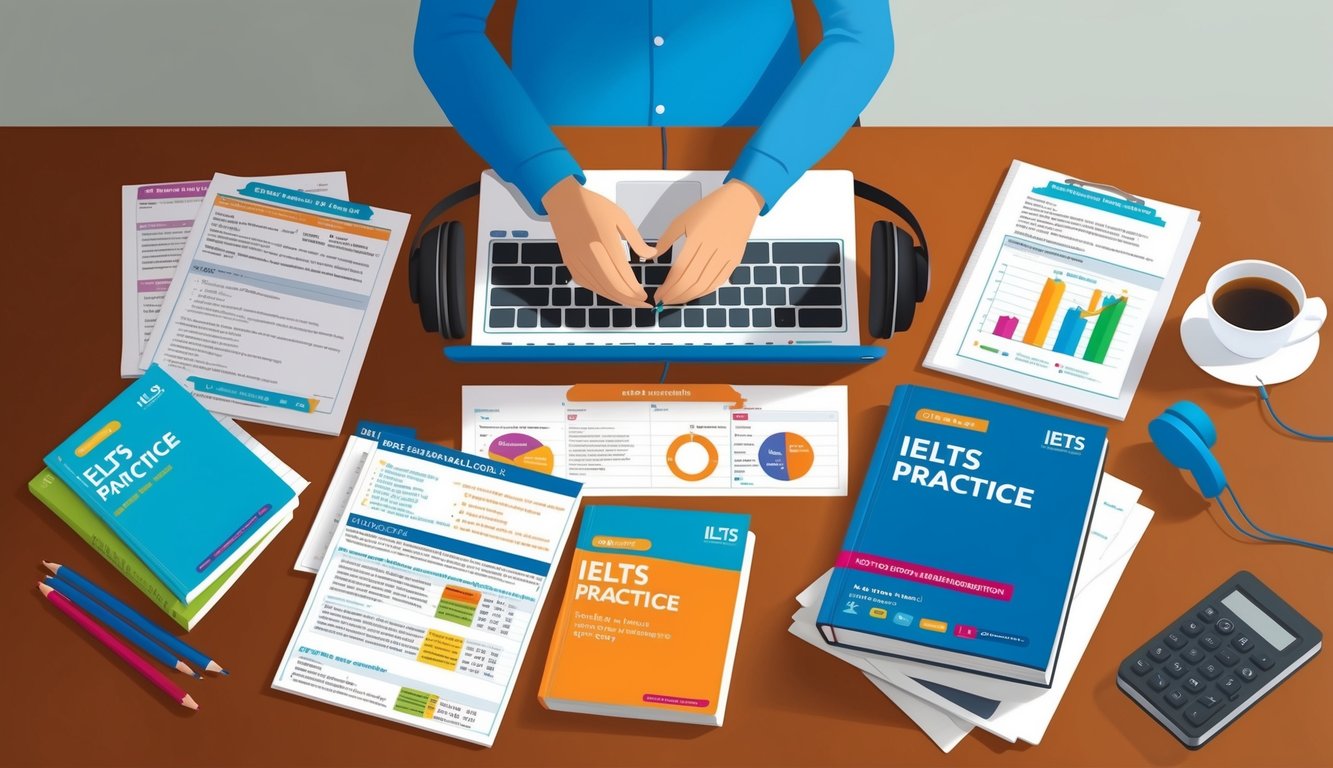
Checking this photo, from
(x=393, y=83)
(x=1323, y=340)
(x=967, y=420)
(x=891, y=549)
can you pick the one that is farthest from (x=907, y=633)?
(x=393, y=83)

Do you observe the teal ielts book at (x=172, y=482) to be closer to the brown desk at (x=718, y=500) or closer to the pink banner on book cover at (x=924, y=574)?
the brown desk at (x=718, y=500)

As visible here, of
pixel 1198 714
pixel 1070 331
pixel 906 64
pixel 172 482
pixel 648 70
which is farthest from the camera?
pixel 906 64

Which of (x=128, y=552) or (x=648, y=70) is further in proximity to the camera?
(x=648, y=70)

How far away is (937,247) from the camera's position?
4.59 feet

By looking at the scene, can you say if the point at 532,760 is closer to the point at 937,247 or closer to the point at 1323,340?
the point at 937,247

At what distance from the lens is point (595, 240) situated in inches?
50.3

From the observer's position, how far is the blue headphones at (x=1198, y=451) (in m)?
1.22

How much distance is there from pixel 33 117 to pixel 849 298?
7.61ft

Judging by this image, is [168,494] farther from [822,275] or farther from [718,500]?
[822,275]

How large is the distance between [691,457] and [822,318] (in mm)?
224

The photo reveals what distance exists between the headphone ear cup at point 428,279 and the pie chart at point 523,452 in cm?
16

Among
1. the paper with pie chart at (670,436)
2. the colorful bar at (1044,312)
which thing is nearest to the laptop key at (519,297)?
the paper with pie chart at (670,436)

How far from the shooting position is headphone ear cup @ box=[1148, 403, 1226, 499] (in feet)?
3.99

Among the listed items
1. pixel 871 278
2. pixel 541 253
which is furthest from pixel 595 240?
pixel 871 278
